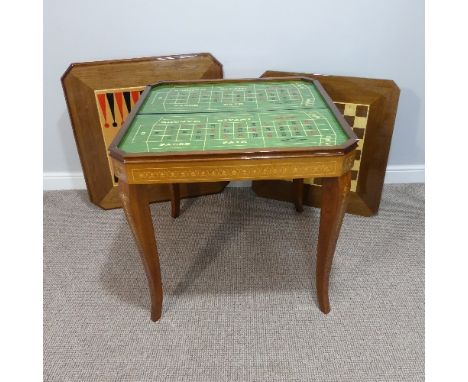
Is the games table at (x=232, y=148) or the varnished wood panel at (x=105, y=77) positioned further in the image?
the varnished wood panel at (x=105, y=77)

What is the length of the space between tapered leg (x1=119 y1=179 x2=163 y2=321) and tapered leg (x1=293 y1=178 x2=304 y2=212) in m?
0.88

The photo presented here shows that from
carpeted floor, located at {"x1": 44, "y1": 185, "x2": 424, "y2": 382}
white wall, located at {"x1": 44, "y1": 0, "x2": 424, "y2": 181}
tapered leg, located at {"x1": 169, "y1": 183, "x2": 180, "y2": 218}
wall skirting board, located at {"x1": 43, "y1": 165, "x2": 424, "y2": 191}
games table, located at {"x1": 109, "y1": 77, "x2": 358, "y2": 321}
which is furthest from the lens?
wall skirting board, located at {"x1": 43, "y1": 165, "x2": 424, "y2": 191}

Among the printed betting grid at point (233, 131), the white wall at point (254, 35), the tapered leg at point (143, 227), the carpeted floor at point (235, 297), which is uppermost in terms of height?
the white wall at point (254, 35)

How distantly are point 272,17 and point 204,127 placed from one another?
0.82m

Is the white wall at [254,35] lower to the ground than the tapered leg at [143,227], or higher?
higher

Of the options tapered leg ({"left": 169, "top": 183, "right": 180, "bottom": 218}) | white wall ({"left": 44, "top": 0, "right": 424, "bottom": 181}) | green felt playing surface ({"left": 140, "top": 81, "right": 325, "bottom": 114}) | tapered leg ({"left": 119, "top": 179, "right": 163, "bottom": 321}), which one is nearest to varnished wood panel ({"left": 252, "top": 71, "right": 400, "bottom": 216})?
white wall ({"left": 44, "top": 0, "right": 424, "bottom": 181})

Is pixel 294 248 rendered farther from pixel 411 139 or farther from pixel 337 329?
pixel 411 139

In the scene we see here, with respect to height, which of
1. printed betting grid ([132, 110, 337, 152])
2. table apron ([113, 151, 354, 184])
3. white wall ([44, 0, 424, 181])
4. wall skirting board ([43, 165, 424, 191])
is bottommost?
wall skirting board ([43, 165, 424, 191])

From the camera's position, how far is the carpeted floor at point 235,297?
134cm

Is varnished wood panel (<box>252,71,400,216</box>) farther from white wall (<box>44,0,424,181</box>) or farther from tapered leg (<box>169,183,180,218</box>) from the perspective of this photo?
tapered leg (<box>169,183,180,218</box>)

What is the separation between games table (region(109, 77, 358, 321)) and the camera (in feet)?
3.81

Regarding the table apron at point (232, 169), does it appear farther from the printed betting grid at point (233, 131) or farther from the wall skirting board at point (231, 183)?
the wall skirting board at point (231, 183)

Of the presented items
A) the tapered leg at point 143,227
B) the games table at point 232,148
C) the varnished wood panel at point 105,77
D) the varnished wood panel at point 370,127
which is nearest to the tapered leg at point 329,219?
the games table at point 232,148

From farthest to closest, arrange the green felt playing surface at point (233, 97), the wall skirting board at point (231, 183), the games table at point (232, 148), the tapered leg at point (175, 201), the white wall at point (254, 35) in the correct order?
the wall skirting board at point (231, 183), the tapered leg at point (175, 201), the white wall at point (254, 35), the green felt playing surface at point (233, 97), the games table at point (232, 148)
